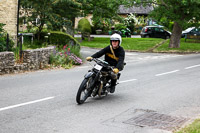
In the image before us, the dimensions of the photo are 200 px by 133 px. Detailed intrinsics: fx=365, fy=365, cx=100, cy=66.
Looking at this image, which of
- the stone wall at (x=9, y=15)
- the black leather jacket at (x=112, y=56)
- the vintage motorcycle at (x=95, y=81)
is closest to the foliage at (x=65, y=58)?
the stone wall at (x=9, y=15)

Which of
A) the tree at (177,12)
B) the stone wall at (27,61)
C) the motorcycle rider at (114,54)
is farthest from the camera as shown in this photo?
the tree at (177,12)

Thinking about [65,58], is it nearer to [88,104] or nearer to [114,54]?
[114,54]

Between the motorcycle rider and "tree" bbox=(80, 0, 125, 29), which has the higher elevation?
"tree" bbox=(80, 0, 125, 29)

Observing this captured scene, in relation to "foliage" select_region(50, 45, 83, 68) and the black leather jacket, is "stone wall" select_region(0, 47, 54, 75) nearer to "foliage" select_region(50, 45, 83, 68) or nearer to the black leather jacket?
"foliage" select_region(50, 45, 83, 68)

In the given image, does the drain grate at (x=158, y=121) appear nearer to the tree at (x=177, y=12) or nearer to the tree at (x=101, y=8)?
the tree at (x=177, y=12)

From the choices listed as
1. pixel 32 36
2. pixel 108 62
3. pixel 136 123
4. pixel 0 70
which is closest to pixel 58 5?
pixel 32 36

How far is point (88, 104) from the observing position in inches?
342

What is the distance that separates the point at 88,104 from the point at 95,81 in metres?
0.57

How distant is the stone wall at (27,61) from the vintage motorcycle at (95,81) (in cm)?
560

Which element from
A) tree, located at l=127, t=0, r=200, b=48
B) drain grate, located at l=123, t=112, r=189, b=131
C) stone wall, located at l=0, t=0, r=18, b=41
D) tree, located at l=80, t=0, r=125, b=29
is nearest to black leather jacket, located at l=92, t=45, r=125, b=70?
drain grate, located at l=123, t=112, r=189, b=131

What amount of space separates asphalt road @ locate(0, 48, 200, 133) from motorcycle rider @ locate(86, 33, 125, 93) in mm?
865

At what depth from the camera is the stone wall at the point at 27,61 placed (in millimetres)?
13746

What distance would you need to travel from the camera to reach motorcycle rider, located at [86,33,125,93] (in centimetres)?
908

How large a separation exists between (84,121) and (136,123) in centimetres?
101
